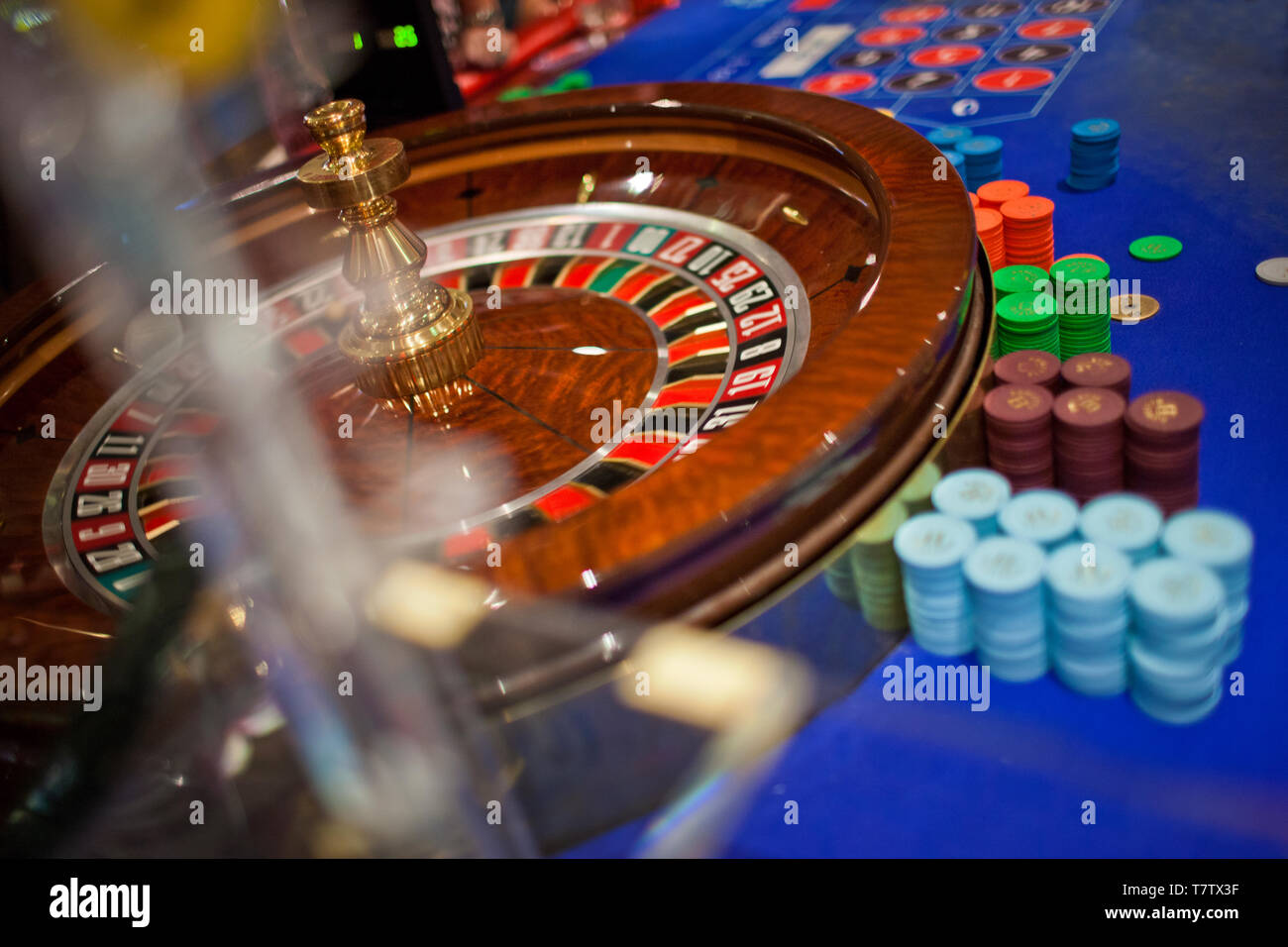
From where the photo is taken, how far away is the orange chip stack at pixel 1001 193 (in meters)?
2.93

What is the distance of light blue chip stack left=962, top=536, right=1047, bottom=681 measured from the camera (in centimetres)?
172

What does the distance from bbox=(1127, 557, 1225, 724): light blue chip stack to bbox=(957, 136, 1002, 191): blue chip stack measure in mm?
1979

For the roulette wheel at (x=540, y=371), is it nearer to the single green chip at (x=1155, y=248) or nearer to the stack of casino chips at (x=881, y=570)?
the stack of casino chips at (x=881, y=570)

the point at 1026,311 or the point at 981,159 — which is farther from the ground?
the point at 1026,311

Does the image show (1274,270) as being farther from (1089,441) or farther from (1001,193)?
(1089,441)

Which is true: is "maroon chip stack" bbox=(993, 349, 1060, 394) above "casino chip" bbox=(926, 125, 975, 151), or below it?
above

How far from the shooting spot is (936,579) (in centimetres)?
178

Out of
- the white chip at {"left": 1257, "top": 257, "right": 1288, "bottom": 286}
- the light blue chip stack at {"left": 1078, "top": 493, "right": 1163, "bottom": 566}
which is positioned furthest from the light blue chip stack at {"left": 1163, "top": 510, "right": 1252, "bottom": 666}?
the white chip at {"left": 1257, "top": 257, "right": 1288, "bottom": 286}

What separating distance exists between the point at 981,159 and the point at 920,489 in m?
1.88

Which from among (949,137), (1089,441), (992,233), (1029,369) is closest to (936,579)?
(1089,441)

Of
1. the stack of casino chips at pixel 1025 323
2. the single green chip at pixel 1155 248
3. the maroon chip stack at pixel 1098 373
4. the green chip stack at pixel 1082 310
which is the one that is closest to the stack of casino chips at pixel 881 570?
the maroon chip stack at pixel 1098 373

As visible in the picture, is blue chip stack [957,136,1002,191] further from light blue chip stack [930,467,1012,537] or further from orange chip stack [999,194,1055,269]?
light blue chip stack [930,467,1012,537]

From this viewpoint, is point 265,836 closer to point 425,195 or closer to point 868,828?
point 868,828
